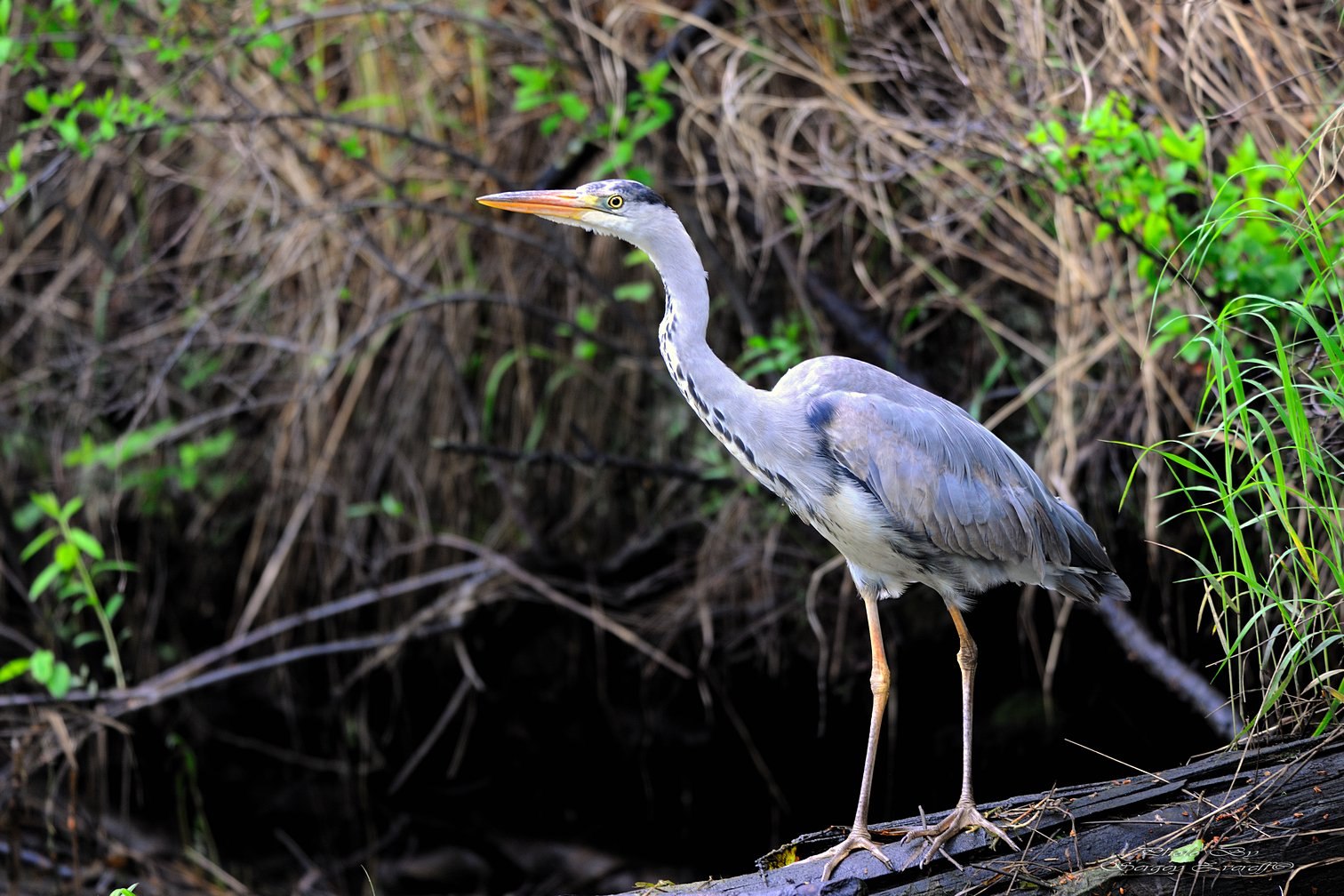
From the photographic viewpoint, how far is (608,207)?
Result: 126 inches

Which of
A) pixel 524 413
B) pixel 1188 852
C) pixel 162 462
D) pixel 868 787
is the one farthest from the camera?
pixel 162 462

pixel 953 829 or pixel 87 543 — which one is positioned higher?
pixel 87 543

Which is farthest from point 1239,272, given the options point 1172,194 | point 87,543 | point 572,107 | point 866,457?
point 87,543

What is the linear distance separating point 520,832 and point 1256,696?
10.5 ft

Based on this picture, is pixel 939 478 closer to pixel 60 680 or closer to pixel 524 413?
pixel 524 413

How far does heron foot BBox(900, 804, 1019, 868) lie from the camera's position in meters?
2.59

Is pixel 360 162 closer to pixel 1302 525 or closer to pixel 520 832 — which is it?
pixel 520 832

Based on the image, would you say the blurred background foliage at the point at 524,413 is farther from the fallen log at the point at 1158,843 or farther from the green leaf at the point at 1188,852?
the green leaf at the point at 1188,852

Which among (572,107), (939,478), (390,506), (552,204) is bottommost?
(390,506)

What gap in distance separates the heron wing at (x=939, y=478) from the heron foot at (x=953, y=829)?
73 cm

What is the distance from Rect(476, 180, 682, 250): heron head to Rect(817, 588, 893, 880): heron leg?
1.13 metres

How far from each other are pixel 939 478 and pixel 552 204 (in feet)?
4.04

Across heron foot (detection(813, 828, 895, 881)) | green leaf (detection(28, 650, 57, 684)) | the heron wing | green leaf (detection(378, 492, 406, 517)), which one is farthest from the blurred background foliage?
heron foot (detection(813, 828, 895, 881))

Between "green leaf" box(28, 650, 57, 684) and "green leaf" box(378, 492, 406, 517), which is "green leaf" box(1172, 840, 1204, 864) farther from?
"green leaf" box(28, 650, 57, 684)
